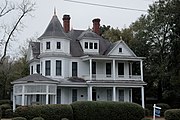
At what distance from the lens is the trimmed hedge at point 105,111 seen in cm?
2883

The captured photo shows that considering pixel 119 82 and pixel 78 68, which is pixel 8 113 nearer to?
pixel 78 68

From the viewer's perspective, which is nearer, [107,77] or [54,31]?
[54,31]

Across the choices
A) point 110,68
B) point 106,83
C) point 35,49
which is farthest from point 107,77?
point 35,49

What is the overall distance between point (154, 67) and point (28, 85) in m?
18.9

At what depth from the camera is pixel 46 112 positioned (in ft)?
90.1

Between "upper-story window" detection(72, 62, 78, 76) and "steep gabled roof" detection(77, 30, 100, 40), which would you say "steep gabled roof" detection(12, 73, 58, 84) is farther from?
"steep gabled roof" detection(77, 30, 100, 40)

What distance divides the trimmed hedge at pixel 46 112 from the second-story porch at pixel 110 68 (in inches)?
576

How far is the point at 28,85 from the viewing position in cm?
3859

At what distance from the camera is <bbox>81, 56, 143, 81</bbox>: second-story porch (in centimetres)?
4366

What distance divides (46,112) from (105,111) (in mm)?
5107

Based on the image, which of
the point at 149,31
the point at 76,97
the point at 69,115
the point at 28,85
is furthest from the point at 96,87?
the point at 69,115

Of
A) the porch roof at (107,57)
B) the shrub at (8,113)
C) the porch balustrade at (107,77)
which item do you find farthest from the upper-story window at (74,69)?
the shrub at (8,113)

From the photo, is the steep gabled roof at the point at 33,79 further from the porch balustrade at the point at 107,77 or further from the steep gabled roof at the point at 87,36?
the steep gabled roof at the point at 87,36

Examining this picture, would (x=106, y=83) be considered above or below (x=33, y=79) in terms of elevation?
below
